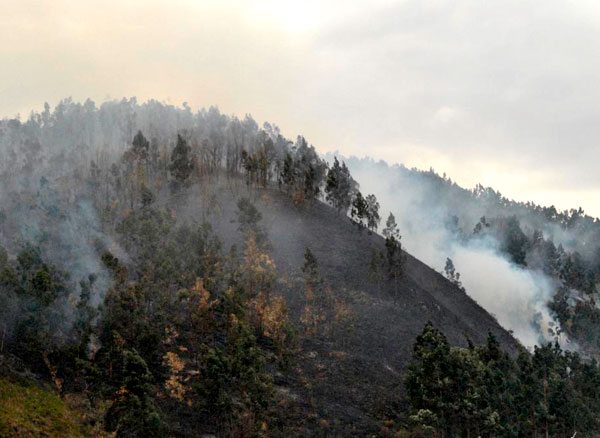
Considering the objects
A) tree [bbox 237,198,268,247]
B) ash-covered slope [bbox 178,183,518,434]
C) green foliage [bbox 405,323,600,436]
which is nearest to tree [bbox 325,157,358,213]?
ash-covered slope [bbox 178,183,518,434]

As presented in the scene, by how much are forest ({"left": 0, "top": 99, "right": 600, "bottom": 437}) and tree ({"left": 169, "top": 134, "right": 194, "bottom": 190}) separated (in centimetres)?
50

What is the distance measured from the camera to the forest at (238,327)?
5222 cm

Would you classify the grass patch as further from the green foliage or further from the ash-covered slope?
the green foliage

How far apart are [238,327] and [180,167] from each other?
75.4 meters

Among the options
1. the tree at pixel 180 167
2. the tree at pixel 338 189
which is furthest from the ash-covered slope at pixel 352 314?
the tree at pixel 180 167

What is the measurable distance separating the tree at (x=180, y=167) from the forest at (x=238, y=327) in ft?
A: 1.64

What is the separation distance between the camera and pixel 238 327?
6694cm

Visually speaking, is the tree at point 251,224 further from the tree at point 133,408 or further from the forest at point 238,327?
the tree at point 133,408

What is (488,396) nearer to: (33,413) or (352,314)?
(352,314)

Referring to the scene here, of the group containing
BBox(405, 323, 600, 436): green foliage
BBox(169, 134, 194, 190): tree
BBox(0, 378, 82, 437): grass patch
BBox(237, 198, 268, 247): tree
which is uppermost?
BBox(169, 134, 194, 190): tree

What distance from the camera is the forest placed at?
52.2m

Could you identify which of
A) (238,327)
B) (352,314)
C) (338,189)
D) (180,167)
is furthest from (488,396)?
(180,167)

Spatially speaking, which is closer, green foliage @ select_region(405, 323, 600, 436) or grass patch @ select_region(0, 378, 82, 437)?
grass patch @ select_region(0, 378, 82, 437)

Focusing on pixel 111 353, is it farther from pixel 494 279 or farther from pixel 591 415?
pixel 494 279
